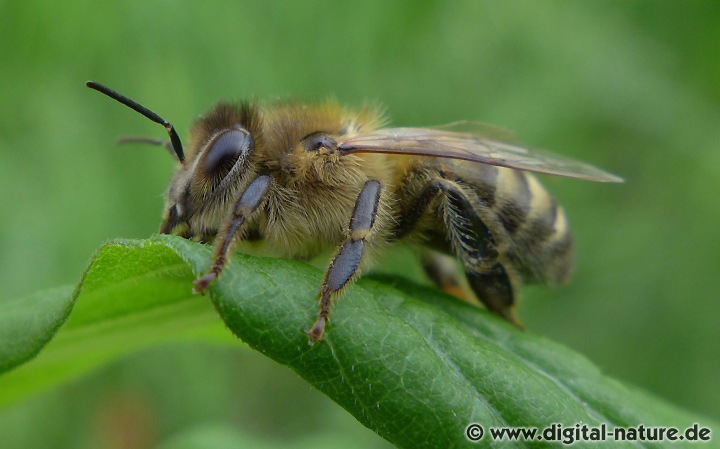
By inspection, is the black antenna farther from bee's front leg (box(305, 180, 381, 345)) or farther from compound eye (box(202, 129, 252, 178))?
bee's front leg (box(305, 180, 381, 345))

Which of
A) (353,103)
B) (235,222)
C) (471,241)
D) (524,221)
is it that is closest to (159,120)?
(235,222)

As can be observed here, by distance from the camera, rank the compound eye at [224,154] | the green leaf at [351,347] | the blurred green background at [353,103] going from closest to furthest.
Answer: the green leaf at [351,347], the compound eye at [224,154], the blurred green background at [353,103]

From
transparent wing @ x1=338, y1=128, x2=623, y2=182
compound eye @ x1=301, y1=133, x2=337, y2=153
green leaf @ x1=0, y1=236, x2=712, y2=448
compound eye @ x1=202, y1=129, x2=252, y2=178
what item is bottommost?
green leaf @ x1=0, y1=236, x2=712, y2=448

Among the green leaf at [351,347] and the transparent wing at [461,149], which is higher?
the transparent wing at [461,149]

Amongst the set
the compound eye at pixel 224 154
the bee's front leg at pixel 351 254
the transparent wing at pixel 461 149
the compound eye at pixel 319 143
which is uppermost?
the transparent wing at pixel 461 149

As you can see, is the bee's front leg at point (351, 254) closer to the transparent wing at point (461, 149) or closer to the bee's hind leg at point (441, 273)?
the transparent wing at point (461, 149)

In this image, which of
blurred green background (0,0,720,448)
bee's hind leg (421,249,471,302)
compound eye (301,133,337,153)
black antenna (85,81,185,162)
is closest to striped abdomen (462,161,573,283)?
bee's hind leg (421,249,471,302)

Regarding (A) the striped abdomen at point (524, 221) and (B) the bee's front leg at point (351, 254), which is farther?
(A) the striped abdomen at point (524, 221)

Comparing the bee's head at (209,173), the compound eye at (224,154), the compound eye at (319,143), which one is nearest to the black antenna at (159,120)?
the bee's head at (209,173)
